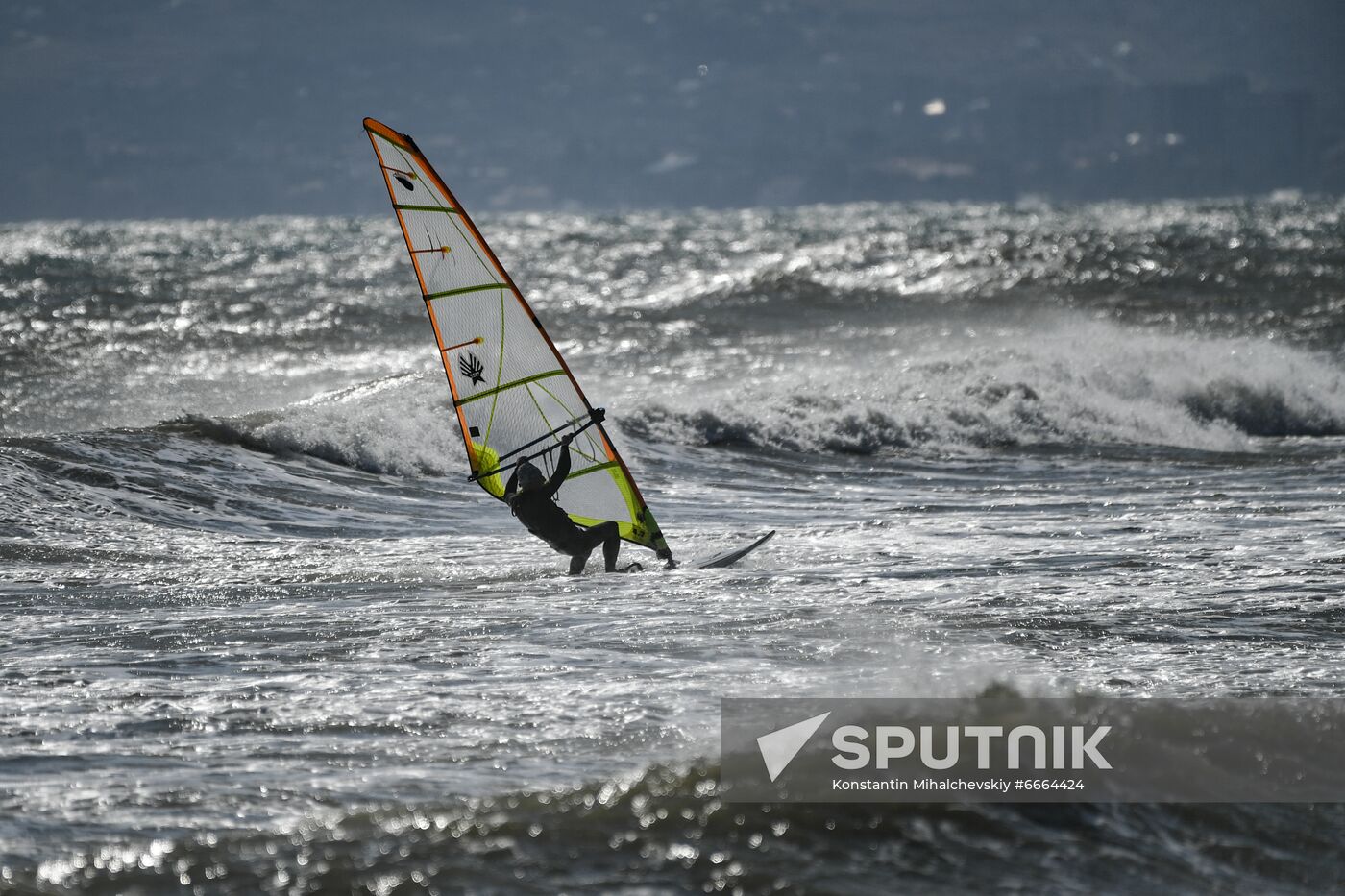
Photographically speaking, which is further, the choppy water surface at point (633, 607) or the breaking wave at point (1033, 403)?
the breaking wave at point (1033, 403)

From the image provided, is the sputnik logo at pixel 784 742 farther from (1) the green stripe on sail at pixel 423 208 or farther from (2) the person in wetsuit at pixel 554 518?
(1) the green stripe on sail at pixel 423 208

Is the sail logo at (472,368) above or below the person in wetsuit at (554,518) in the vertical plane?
above

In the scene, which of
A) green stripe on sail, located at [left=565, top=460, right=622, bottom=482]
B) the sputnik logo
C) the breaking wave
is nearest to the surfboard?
green stripe on sail, located at [left=565, top=460, right=622, bottom=482]

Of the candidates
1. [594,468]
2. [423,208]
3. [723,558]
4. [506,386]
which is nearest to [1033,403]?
[723,558]

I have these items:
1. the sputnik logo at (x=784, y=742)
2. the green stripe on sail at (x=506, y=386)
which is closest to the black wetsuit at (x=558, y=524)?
the green stripe on sail at (x=506, y=386)

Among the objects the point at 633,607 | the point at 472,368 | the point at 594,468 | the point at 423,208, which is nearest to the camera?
the point at 633,607

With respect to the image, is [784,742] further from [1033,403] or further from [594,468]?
[1033,403]

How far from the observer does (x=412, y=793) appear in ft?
14.9

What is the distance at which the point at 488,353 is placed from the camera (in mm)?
8188

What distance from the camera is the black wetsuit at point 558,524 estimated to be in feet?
27.0

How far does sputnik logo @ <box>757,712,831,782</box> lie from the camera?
4.74 meters

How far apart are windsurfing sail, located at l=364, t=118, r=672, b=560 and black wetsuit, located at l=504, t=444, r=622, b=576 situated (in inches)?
3.5

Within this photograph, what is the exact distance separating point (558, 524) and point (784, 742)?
3.61 metres

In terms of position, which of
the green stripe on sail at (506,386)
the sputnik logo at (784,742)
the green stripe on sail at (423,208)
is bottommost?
the sputnik logo at (784,742)
